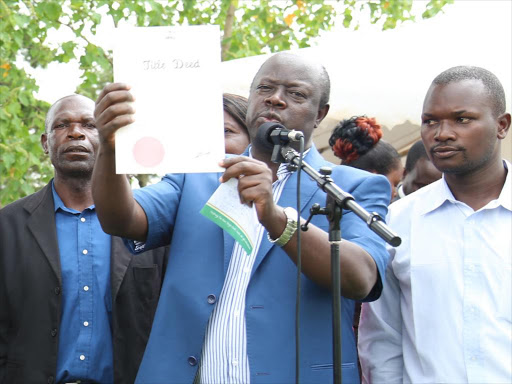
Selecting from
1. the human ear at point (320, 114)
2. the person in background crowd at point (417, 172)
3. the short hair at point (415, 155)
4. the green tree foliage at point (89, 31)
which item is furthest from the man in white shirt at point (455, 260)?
the green tree foliage at point (89, 31)

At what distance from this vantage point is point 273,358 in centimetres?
286

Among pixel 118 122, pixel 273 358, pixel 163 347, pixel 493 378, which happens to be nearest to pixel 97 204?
pixel 118 122

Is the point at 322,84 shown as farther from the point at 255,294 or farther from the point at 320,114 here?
the point at 255,294

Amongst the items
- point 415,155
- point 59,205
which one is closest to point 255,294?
point 59,205

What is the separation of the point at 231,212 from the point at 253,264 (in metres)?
0.38

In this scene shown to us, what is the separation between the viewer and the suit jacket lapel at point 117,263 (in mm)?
4153

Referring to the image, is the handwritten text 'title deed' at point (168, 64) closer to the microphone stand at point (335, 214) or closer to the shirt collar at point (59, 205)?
the microphone stand at point (335, 214)

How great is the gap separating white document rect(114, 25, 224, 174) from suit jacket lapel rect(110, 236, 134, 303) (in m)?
1.65

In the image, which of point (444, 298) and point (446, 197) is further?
point (446, 197)

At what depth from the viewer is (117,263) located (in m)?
4.21

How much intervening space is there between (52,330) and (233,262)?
1415mm

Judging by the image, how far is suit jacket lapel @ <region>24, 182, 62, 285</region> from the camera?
4.16 m

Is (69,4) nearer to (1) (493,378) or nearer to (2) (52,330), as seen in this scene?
(2) (52,330)

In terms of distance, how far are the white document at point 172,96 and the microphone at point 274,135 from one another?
7.8 inches
